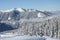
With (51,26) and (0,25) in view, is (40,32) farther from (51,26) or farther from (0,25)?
(0,25)

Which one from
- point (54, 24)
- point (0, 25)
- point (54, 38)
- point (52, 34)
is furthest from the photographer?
point (0, 25)

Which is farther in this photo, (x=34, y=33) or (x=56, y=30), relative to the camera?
(x=34, y=33)

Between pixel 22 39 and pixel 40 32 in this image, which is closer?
pixel 22 39

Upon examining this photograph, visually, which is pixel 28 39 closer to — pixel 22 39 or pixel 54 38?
pixel 22 39

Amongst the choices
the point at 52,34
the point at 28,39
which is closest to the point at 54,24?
the point at 52,34

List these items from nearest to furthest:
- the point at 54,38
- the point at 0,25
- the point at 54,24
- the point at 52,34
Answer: the point at 54,38
the point at 52,34
the point at 54,24
the point at 0,25

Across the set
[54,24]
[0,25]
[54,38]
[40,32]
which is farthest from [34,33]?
[0,25]

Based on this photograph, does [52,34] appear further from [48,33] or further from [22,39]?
[22,39]

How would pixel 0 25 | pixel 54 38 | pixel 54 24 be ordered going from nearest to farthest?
1. pixel 54 38
2. pixel 54 24
3. pixel 0 25
